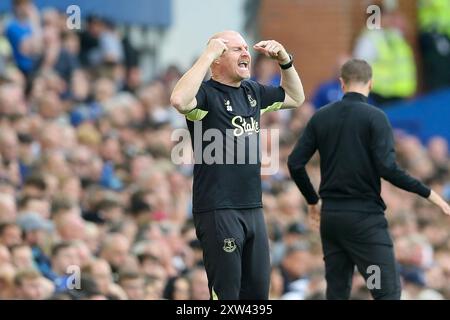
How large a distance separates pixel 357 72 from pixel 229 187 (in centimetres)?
167

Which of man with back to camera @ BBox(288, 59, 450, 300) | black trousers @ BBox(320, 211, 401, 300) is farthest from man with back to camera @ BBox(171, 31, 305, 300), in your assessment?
black trousers @ BBox(320, 211, 401, 300)

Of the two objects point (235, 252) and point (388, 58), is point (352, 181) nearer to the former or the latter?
point (235, 252)

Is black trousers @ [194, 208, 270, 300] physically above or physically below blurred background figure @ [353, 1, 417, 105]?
below

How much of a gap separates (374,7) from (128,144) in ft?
Answer: 19.7

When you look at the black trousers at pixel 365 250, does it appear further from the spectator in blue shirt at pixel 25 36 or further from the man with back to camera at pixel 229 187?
the spectator in blue shirt at pixel 25 36

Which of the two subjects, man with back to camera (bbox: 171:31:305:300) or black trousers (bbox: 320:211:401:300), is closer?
man with back to camera (bbox: 171:31:305:300)

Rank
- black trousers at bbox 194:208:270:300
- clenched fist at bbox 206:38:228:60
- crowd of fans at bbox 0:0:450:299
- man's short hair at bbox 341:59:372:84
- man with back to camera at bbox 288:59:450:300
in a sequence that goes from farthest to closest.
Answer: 1. crowd of fans at bbox 0:0:450:299
2. man's short hair at bbox 341:59:372:84
3. man with back to camera at bbox 288:59:450:300
4. black trousers at bbox 194:208:270:300
5. clenched fist at bbox 206:38:228:60

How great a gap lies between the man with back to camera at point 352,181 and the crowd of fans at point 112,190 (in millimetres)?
1913

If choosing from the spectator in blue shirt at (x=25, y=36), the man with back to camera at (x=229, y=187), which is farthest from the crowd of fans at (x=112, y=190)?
the man with back to camera at (x=229, y=187)

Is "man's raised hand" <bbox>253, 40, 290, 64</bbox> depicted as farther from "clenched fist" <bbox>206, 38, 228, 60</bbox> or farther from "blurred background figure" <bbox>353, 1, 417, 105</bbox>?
"blurred background figure" <bbox>353, 1, 417, 105</bbox>

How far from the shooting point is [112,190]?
15258 millimetres

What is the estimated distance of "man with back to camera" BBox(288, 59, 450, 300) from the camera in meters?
10.5

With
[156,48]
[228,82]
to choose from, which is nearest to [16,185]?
[228,82]

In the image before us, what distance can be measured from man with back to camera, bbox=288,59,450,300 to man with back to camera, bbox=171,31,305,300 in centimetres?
99
